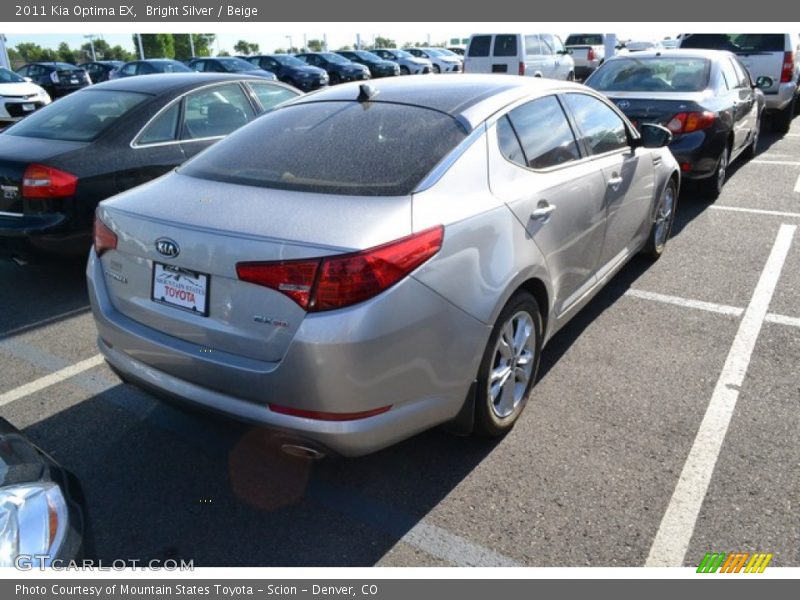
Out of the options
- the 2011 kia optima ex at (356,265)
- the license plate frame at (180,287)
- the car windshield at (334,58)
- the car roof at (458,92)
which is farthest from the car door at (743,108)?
the car windshield at (334,58)

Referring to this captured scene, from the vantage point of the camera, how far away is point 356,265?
2.17 m

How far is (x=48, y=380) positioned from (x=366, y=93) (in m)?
2.42

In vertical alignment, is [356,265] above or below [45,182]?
above

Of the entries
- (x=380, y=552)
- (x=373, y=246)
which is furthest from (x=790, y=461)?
(x=373, y=246)

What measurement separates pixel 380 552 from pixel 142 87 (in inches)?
182

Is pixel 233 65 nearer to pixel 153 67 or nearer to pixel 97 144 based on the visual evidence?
pixel 153 67

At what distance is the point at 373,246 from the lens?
221 centimetres

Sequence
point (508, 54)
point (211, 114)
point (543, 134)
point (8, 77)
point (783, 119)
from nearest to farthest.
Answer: point (543, 134)
point (211, 114)
point (783, 119)
point (8, 77)
point (508, 54)

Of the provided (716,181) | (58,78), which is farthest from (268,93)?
(58,78)

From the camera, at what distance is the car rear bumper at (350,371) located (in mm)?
2184

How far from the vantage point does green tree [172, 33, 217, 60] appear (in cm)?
6376

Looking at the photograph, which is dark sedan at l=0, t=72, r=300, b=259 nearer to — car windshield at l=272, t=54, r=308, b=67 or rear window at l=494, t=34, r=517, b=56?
rear window at l=494, t=34, r=517, b=56

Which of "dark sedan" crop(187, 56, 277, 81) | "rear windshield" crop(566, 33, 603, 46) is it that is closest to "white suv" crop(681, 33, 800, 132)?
"rear windshield" crop(566, 33, 603, 46)

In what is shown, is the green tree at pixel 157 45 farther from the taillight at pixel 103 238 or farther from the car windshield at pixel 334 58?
the taillight at pixel 103 238
